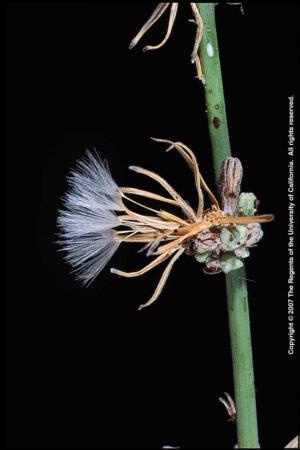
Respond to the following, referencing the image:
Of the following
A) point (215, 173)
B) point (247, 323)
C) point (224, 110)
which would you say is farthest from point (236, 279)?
point (224, 110)

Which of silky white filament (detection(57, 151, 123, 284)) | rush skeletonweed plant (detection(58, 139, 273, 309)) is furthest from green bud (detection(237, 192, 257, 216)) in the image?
silky white filament (detection(57, 151, 123, 284))

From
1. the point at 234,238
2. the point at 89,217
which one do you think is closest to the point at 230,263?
the point at 234,238

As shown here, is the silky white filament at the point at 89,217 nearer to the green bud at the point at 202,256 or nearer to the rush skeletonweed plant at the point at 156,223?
the rush skeletonweed plant at the point at 156,223

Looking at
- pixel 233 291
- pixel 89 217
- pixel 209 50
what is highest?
pixel 209 50

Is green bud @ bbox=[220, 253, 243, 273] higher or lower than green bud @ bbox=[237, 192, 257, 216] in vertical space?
lower

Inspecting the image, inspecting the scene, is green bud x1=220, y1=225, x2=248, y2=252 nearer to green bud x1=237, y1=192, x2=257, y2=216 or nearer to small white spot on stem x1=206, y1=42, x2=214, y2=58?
green bud x1=237, y1=192, x2=257, y2=216

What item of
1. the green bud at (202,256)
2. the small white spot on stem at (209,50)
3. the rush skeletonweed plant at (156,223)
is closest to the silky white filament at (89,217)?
the rush skeletonweed plant at (156,223)

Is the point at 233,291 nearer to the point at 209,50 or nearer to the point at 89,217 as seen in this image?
the point at 89,217
